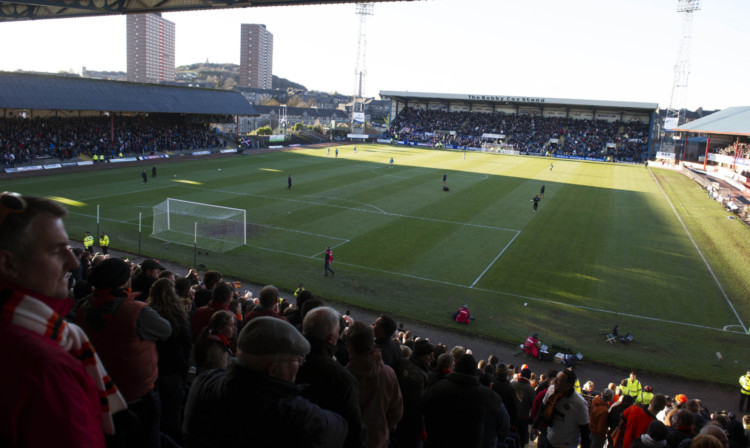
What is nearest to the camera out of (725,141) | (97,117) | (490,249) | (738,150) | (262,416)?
(262,416)

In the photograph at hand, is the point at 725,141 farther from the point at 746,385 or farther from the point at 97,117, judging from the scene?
the point at 97,117

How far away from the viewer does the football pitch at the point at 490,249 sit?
1853cm

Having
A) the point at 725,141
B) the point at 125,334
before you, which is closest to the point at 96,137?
the point at 125,334

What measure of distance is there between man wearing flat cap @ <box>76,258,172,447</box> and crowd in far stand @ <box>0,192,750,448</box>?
1cm

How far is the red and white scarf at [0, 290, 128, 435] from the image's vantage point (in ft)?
7.24

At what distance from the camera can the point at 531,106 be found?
340 ft

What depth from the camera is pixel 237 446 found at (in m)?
3.01

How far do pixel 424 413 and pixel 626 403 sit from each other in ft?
15.9

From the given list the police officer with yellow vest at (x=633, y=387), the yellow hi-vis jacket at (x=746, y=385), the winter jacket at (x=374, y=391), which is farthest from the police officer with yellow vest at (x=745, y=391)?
the winter jacket at (x=374, y=391)

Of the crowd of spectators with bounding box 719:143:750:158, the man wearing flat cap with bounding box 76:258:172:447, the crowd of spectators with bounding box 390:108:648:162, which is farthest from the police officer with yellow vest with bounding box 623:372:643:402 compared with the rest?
the crowd of spectators with bounding box 390:108:648:162

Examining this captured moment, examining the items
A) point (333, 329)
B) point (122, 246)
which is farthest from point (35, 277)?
point (122, 246)

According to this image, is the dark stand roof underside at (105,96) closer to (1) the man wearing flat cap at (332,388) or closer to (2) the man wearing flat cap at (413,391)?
(2) the man wearing flat cap at (413,391)

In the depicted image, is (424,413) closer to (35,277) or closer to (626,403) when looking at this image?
(35,277)

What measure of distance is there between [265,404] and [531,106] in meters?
108
